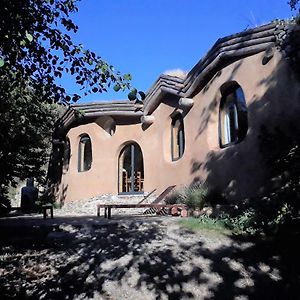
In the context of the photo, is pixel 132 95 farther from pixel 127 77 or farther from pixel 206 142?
pixel 206 142

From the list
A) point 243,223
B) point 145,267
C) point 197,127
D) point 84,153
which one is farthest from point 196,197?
point 84,153

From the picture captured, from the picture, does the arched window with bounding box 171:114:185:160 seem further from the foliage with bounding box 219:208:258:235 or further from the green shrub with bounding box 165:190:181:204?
the foliage with bounding box 219:208:258:235

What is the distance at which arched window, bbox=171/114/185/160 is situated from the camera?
14.4 m

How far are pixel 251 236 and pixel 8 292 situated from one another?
452 cm

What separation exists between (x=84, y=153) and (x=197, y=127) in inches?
278

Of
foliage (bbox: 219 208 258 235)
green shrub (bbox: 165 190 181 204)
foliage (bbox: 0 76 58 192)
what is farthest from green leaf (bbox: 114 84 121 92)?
green shrub (bbox: 165 190 181 204)

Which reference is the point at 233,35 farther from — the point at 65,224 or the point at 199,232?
the point at 65,224

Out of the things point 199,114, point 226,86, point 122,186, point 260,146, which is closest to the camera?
point 260,146

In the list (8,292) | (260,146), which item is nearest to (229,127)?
(260,146)

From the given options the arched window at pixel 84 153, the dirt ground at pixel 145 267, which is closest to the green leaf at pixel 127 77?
the dirt ground at pixel 145 267

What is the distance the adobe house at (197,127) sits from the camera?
32.1ft

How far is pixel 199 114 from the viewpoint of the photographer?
1280 centimetres

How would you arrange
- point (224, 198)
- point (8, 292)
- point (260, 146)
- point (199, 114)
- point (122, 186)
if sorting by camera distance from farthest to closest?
point (122, 186)
point (199, 114)
point (224, 198)
point (260, 146)
point (8, 292)

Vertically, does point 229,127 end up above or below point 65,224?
above
